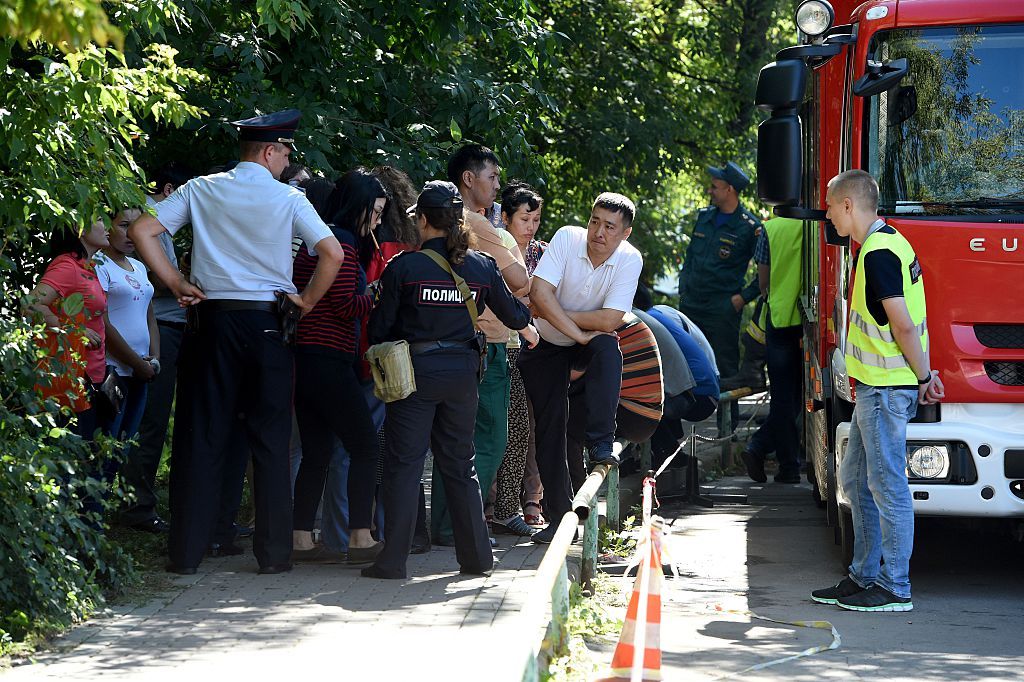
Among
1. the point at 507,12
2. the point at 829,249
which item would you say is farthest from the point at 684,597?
the point at 507,12

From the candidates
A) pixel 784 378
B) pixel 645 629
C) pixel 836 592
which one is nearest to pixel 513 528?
pixel 836 592

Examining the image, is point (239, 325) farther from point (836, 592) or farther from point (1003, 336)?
point (1003, 336)

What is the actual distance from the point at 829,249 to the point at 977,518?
6.05 feet

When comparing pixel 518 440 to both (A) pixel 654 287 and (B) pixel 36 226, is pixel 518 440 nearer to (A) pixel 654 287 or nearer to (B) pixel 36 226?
(B) pixel 36 226

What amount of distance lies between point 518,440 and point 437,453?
154 centimetres

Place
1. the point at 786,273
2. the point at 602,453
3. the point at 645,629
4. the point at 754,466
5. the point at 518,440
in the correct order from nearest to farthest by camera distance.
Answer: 1. the point at 645,629
2. the point at 602,453
3. the point at 518,440
4. the point at 786,273
5. the point at 754,466

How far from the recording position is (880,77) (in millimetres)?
7840

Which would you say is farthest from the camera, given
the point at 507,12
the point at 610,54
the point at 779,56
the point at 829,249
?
the point at 610,54

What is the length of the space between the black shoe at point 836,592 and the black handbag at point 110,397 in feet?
12.2

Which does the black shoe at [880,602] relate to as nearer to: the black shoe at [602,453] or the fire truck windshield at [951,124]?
the black shoe at [602,453]

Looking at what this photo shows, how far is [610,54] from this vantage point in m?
17.1

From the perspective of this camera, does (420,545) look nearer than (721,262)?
Yes

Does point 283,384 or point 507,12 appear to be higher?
point 507,12

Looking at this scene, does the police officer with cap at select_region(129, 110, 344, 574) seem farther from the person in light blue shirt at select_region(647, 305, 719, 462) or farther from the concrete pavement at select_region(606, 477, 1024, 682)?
the person in light blue shirt at select_region(647, 305, 719, 462)
